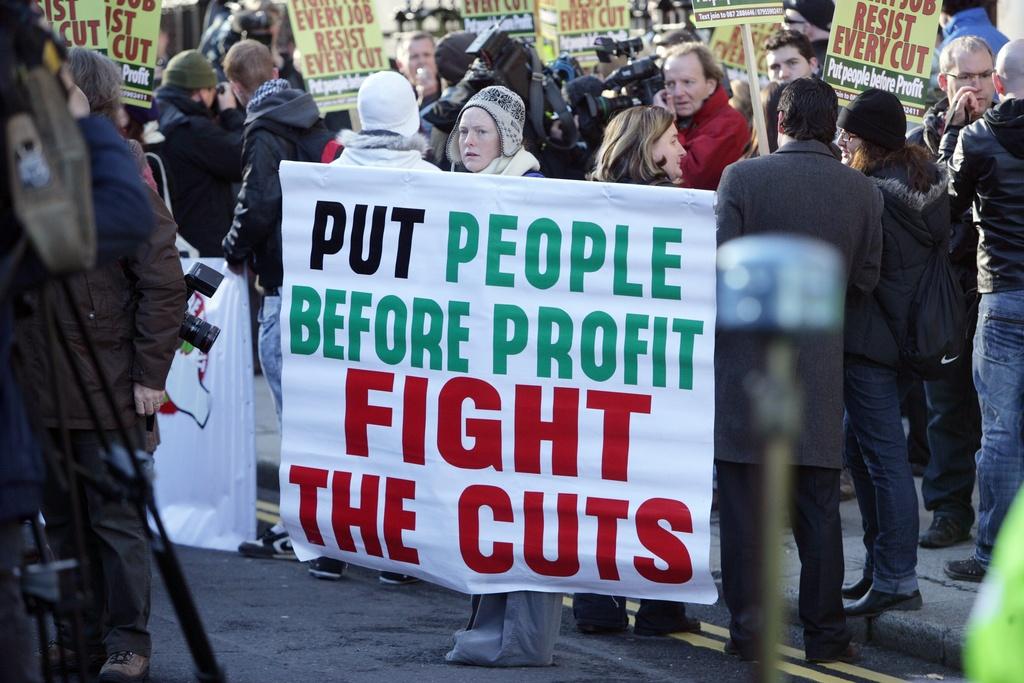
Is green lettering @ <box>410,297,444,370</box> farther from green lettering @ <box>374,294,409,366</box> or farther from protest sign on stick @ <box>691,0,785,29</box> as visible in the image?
protest sign on stick @ <box>691,0,785,29</box>

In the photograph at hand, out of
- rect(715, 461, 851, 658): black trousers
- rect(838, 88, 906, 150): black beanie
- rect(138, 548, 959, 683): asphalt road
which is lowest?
rect(138, 548, 959, 683): asphalt road

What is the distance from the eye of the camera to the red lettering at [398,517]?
19.7ft

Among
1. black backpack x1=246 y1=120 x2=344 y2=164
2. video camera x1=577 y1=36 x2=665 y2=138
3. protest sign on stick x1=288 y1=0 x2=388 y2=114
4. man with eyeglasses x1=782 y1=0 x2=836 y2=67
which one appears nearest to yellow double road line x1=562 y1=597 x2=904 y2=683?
black backpack x1=246 y1=120 x2=344 y2=164

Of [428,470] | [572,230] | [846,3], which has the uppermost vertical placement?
[846,3]

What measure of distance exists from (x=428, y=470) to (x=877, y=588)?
183 centimetres

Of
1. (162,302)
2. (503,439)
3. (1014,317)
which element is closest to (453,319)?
(503,439)

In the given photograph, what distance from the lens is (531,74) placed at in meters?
8.74

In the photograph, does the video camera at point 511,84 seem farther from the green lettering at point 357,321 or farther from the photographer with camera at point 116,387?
the photographer with camera at point 116,387

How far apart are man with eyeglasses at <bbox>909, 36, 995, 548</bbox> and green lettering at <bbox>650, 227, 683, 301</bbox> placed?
1.83 m

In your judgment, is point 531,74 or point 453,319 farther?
point 531,74

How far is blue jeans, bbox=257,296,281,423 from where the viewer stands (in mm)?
7953

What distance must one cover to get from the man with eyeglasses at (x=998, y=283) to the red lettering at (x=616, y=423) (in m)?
1.68

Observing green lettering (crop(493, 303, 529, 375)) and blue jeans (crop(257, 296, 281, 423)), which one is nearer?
green lettering (crop(493, 303, 529, 375))

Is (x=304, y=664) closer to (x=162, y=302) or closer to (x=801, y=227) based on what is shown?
(x=162, y=302)
